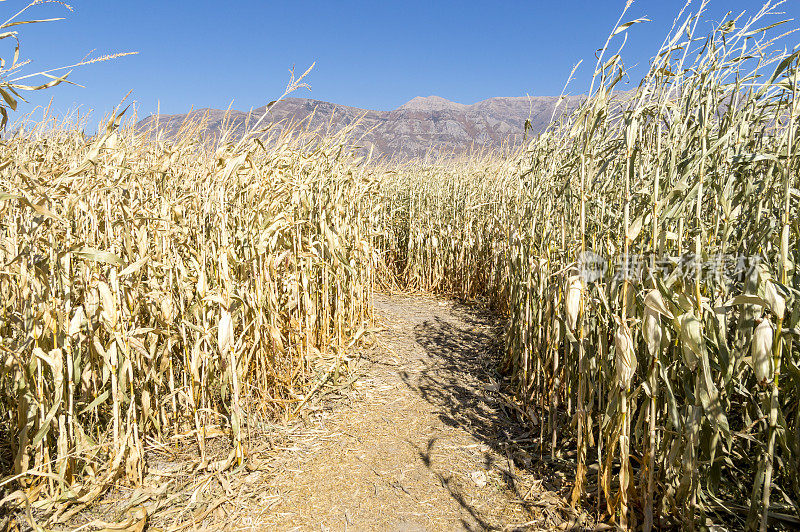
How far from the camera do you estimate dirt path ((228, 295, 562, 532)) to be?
2.01 m

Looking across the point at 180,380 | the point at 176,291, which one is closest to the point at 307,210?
the point at 176,291

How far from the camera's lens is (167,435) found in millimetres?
2490

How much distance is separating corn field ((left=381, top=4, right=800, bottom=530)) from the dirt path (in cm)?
25

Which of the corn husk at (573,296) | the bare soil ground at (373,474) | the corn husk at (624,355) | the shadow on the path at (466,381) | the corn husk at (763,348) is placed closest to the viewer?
the corn husk at (763,348)

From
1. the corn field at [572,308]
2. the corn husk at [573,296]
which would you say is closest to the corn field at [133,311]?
the corn field at [572,308]

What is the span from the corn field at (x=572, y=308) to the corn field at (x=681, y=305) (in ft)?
0.04

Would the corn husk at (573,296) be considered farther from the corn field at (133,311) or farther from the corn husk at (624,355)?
the corn field at (133,311)

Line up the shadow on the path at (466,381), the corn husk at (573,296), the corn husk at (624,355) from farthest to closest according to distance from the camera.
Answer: the shadow on the path at (466,381)
the corn husk at (573,296)
the corn husk at (624,355)

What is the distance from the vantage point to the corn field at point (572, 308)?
155 centimetres

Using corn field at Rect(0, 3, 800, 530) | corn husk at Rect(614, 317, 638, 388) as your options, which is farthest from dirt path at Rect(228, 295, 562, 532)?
corn husk at Rect(614, 317, 638, 388)

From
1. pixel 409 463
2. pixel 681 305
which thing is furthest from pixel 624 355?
pixel 409 463

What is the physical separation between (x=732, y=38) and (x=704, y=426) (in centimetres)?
146

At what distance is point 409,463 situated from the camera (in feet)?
7.88

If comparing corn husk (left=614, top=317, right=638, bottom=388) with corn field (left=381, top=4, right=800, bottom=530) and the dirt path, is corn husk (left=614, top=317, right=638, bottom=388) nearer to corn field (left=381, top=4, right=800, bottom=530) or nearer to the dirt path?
corn field (left=381, top=4, right=800, bottom=530)
